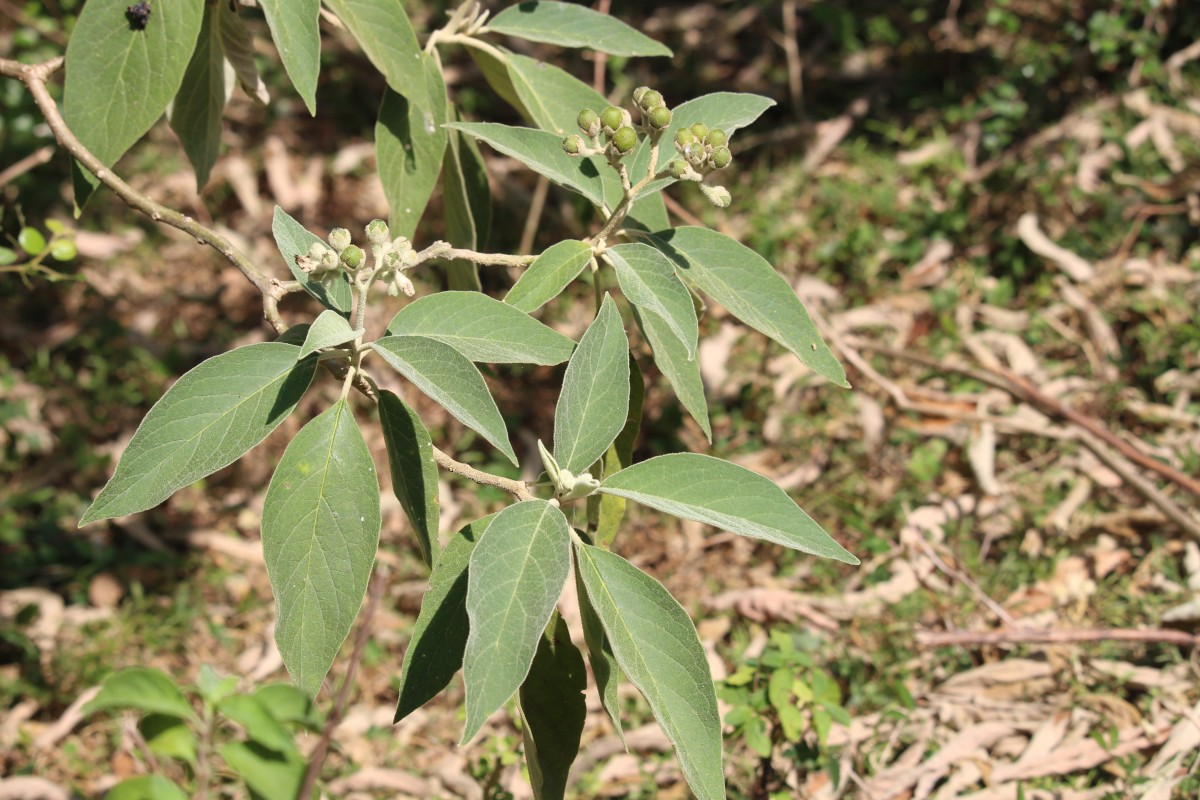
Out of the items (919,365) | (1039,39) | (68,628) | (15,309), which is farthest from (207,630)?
(1039,39)

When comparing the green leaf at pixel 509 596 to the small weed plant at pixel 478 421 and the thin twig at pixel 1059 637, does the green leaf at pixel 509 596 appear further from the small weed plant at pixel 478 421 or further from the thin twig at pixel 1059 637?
the thin twig at pixel 1059 637

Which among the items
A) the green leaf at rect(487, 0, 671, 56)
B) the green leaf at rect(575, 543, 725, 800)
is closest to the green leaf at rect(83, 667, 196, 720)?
the green leaf at rect(575, 543, 725, 800)

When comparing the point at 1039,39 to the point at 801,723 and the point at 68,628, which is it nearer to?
the point at 801,723

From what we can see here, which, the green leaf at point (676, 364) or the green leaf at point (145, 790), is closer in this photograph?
the green leaf at point (145, 790)

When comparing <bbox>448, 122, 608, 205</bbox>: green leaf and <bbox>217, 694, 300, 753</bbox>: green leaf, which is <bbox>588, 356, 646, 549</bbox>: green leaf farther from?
<bbox>217, 694, 300, 753</bbox>: green leaf

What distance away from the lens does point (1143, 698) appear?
2693mm

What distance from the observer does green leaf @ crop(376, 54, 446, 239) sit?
1.95 meters

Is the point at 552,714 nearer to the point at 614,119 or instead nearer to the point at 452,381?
the point at 452,381

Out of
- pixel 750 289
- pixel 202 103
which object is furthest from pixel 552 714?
pixel 202 103

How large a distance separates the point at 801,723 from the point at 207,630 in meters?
1.98

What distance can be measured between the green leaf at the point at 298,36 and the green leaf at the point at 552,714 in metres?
0.95

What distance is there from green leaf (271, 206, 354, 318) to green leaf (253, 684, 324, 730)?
0.61m

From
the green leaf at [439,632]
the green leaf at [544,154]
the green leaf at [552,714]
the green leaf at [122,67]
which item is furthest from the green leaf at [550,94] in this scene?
the green leaf at [552,714]

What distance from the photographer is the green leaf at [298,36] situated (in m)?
1.64
